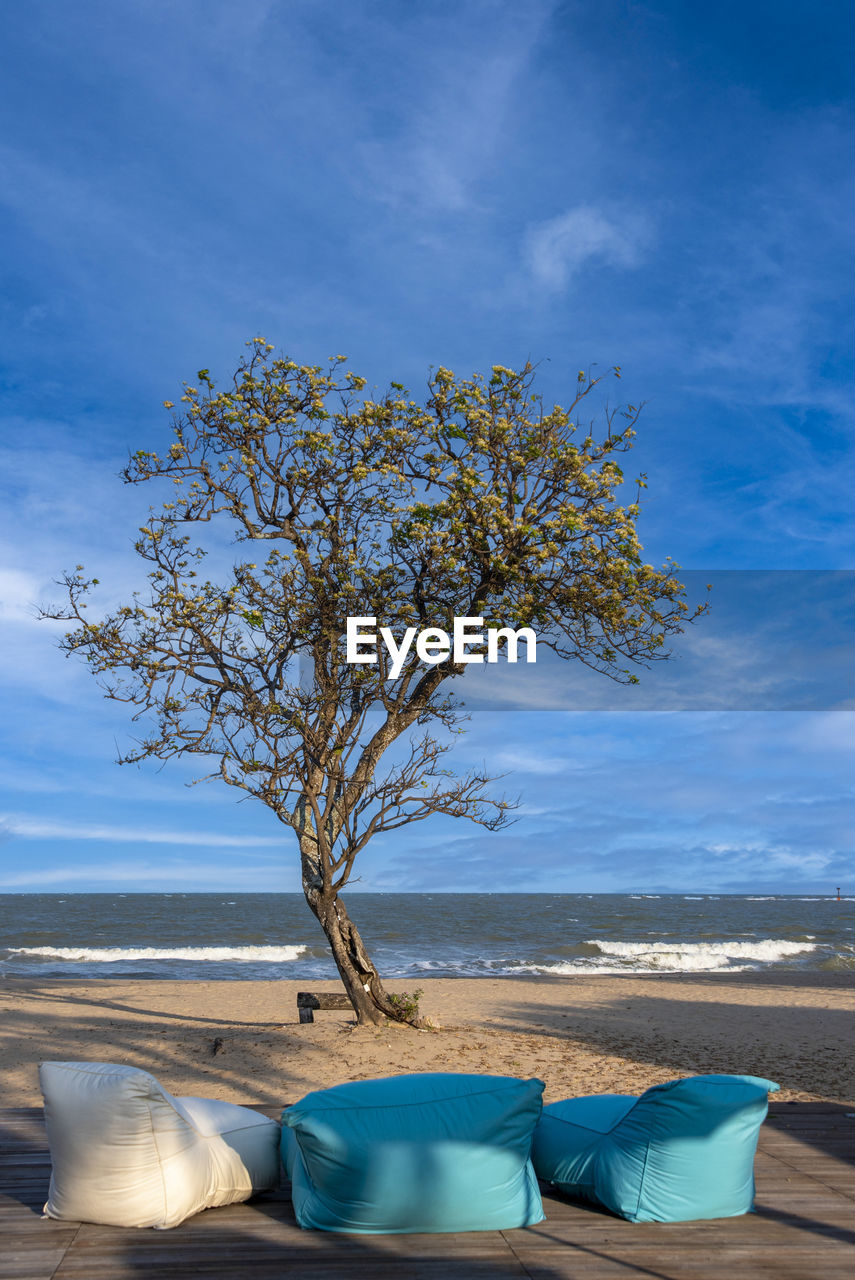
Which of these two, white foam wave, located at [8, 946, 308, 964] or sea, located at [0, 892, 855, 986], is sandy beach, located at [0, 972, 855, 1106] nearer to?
sea, located at [0, 892, 855, 986]

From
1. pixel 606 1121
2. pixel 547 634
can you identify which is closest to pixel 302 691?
pixel 547 634

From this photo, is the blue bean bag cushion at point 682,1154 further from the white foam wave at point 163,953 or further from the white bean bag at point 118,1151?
the white foam wave at point 163,953

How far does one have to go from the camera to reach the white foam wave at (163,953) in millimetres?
29750

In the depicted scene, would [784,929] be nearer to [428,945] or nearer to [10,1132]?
[428,945]

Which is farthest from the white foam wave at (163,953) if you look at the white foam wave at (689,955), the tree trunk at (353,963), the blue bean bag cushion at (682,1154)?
the blue bean bag cushion at (682,1154)

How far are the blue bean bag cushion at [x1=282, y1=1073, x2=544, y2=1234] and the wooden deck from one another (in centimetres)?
9

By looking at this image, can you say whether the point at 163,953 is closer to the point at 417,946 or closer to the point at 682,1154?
the point at 417,946

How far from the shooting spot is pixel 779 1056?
12555mm

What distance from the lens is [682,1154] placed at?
4637 millimetres

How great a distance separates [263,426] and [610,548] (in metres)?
4.39

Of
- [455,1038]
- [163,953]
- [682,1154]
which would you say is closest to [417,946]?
[163,953]

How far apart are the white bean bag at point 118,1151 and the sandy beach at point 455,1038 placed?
4.75 metres

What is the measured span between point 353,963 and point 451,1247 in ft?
24.5

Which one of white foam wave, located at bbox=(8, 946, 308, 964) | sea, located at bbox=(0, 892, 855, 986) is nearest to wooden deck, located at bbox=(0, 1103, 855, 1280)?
sea, located at bbox=(0, 892, 855, 986)
